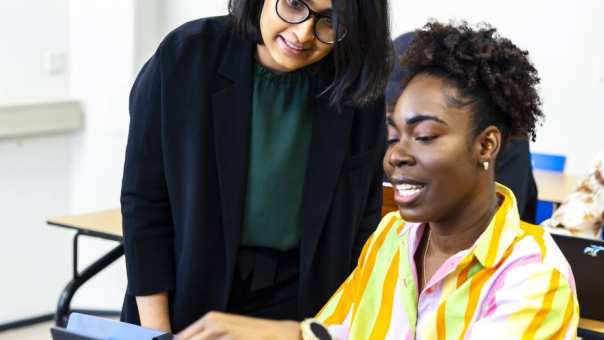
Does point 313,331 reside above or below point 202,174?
below

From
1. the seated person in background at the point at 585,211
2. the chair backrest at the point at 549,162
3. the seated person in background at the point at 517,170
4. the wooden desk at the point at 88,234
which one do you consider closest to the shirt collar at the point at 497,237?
the seated person in background at the point at 517,170

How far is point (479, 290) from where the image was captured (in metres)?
1.54

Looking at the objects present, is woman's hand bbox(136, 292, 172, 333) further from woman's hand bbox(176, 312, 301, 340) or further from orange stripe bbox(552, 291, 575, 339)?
orange stripe bbox(552, 291, 575, 339)

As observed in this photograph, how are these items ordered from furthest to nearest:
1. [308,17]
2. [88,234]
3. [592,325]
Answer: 1. [88,234]
2. [592,325]
3. [308,17]

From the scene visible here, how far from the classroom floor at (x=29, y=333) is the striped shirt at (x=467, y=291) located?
3.20 m

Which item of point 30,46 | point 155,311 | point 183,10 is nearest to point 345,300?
point 155,311

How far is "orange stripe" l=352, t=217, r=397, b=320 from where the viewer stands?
1770 mm

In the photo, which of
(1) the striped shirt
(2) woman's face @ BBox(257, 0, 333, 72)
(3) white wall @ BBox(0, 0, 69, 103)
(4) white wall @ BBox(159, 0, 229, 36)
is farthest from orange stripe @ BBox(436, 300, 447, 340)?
(4) white wall @ BBox(159, 0, 229, 36)

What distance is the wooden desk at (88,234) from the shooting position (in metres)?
3.28

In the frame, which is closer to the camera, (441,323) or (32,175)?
(441,323)

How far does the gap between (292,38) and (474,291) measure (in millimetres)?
521

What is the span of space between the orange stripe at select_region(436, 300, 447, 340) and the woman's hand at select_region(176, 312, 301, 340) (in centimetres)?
23

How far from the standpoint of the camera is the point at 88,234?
11.2 feet

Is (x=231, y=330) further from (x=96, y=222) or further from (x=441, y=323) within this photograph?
(x=96, y=222)
